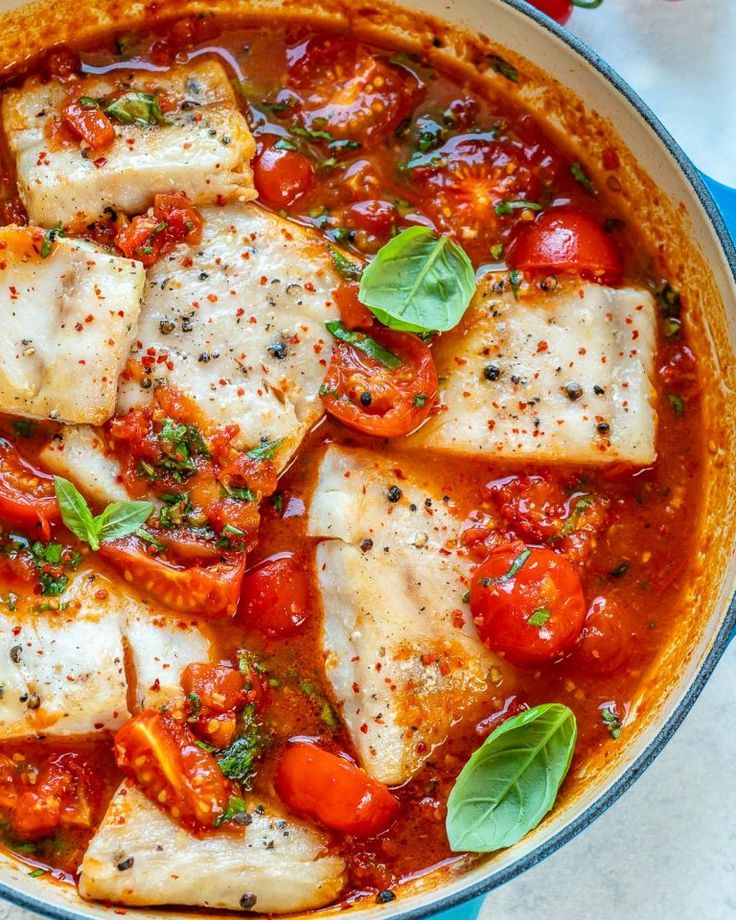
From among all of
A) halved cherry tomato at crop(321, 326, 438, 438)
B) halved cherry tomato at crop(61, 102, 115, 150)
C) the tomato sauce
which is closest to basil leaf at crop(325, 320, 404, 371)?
halved cherry tomato at crop(321, 326, 438, 438)

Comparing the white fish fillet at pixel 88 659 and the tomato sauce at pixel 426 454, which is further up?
the tomato sauce at pixel 426 454

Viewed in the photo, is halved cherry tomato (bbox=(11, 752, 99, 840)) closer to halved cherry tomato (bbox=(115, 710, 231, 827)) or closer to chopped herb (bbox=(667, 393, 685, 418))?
halved cherry tomato (bbox=(115, 710, 231, 827))

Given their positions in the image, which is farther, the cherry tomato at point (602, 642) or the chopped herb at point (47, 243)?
the cherry tomato at point (602, 642)

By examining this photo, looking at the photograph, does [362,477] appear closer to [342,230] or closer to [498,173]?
[342,230]

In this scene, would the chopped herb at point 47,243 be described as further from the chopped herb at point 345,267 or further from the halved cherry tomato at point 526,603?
the halved cherry tomato at point 526,603

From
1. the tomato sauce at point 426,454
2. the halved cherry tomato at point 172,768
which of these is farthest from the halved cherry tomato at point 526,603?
the halved cherry tomato at point 172,768

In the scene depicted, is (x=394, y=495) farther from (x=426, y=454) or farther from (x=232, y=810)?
(x=232, y=810)
